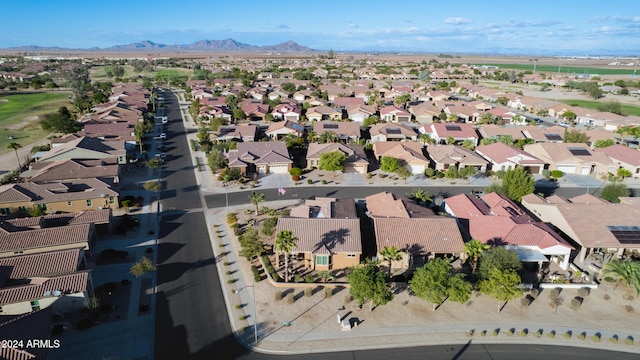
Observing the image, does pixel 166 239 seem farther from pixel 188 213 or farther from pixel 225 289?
pixel 225 289

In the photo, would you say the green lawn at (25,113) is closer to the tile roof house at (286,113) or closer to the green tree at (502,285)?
the tile roof house at (286,113)

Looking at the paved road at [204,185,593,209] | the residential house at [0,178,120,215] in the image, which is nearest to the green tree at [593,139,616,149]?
the paved road at [204,185,593,209]

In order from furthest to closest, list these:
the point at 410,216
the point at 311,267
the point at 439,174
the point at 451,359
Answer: the point at 439,174 → the point at 410,216 → the point at 311,267 → the point at 451,359

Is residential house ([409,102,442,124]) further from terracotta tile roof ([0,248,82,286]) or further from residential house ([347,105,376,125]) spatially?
terracotta tile roof ([0,248,82,286])

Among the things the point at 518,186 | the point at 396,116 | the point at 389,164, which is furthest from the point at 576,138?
the point at 389,164

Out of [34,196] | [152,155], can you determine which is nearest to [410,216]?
[34,196]

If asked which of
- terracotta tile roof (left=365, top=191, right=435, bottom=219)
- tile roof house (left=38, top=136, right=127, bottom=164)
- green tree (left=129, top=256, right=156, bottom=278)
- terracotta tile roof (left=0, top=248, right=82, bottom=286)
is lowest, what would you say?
green tree (left=129, top=256, right=156, bottom=278)
